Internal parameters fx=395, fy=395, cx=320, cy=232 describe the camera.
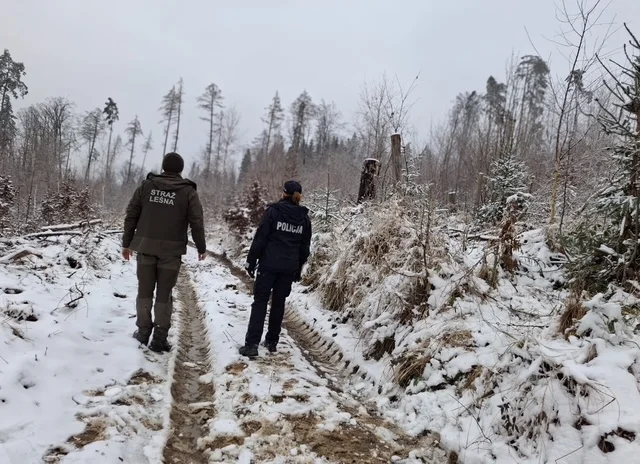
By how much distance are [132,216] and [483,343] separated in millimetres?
3966

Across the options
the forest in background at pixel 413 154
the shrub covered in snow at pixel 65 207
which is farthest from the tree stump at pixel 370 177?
the shrub covered in snow at pixel 65 207

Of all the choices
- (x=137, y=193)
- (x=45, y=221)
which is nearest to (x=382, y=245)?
(x=137, y=193)

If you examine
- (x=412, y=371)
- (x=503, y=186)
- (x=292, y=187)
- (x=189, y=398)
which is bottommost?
(x=189, y=398)

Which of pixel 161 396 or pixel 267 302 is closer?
pixel 161 396

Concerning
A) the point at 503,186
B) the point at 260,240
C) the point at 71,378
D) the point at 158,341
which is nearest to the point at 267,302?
the point at 260,240

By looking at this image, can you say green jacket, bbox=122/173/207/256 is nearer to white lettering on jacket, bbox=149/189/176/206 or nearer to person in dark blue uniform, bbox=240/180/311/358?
white lettering on jacket, bbox=149/189/176/206

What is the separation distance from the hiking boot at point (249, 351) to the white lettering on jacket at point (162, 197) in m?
1.85

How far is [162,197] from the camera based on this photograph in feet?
14.4

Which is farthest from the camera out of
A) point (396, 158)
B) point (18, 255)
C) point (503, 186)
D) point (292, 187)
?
point (503, 186)

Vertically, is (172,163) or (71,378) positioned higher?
(172,163)

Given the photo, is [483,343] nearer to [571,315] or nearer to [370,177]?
[571,315]

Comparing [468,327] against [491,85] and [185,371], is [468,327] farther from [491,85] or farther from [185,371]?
[491,85]

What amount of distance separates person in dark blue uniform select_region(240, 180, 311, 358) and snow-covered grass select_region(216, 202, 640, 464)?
1.12m

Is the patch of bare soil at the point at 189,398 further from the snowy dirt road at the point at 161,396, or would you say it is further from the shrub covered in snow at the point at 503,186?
the shrub covered in snow at the point at 503,186
